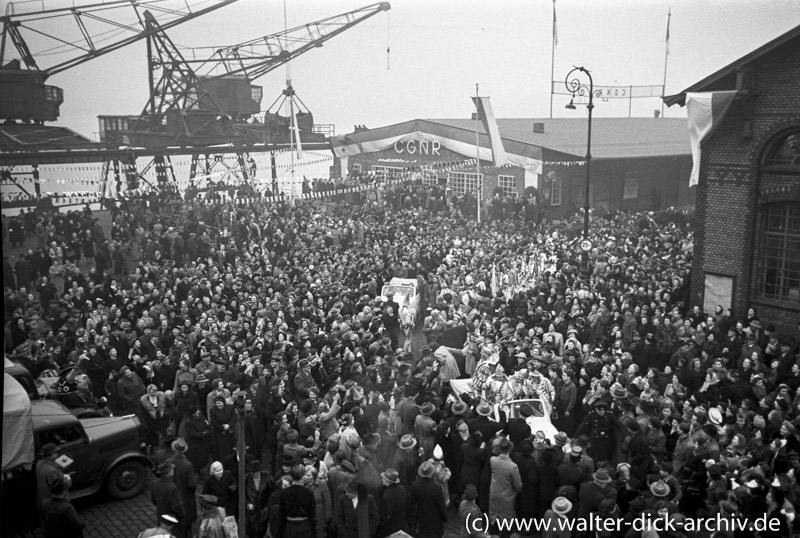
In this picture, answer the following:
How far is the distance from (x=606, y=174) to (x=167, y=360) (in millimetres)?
22429

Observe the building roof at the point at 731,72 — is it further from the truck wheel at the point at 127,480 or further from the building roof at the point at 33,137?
the building roof at the point at 33,137

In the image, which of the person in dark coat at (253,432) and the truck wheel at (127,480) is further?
the person in dark coat at (253,432)

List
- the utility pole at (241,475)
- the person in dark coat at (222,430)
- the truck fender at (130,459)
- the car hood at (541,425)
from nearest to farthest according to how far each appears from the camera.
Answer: the utility pole at (241,475), the truck fender at (130,459), the person in dark coat at (222,430), the car hood at (541,425)

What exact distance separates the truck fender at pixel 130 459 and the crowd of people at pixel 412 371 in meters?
0.54

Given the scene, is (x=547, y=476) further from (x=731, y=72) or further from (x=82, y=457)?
(x=731, y=72)

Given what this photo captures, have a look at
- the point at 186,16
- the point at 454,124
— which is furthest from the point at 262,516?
the point at 454,124

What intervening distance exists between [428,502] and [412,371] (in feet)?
13.1

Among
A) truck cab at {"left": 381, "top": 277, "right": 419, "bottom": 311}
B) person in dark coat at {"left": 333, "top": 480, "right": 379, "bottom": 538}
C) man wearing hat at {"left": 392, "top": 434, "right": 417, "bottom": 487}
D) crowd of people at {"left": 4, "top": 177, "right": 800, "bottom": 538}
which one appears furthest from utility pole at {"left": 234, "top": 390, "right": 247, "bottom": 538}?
truck cab at {"left": 381, "top": 277, "right": 419, "bottom": 311}

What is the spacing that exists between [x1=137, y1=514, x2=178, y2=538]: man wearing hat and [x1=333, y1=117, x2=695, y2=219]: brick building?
2082cm

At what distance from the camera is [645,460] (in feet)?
27.0

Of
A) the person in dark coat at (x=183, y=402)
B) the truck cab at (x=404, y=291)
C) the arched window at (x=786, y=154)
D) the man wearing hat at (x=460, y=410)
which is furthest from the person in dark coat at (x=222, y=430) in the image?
the arched window at (x=786, y=154)

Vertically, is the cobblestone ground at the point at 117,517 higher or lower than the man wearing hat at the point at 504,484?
lower

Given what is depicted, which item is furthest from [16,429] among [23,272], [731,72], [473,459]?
[731,72]

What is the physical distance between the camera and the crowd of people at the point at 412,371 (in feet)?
24.8
